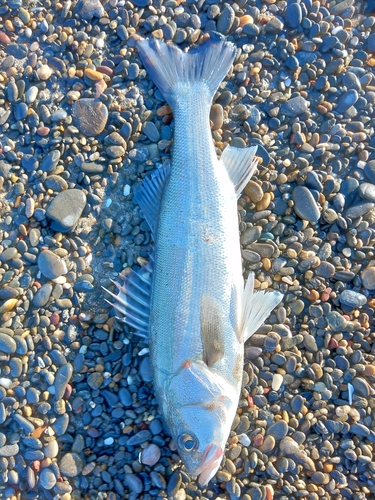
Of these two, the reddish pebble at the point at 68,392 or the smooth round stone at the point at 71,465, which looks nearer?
the smooth round stone at the point at 71,465

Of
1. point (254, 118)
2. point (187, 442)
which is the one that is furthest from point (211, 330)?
point (254, 118)

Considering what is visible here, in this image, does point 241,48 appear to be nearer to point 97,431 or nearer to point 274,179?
point 274,179

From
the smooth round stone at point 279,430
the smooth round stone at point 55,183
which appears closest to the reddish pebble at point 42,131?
the smooth round stone at point 55,183

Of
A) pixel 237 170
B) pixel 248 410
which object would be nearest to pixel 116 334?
pixel 248 410

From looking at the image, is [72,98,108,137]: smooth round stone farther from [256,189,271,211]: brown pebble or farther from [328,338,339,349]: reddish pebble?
[328,338,339,349]: reddish pebble

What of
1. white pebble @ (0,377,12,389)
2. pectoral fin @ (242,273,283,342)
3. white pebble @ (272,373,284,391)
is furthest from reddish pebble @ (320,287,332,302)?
white pebble @ (0,377,12,389)

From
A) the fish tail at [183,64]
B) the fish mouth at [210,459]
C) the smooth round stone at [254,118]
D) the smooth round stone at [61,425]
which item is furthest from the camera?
the smooth round stone at [254,118]

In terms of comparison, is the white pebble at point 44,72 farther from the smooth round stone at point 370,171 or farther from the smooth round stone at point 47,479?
the smooth round stone at point 47,479
